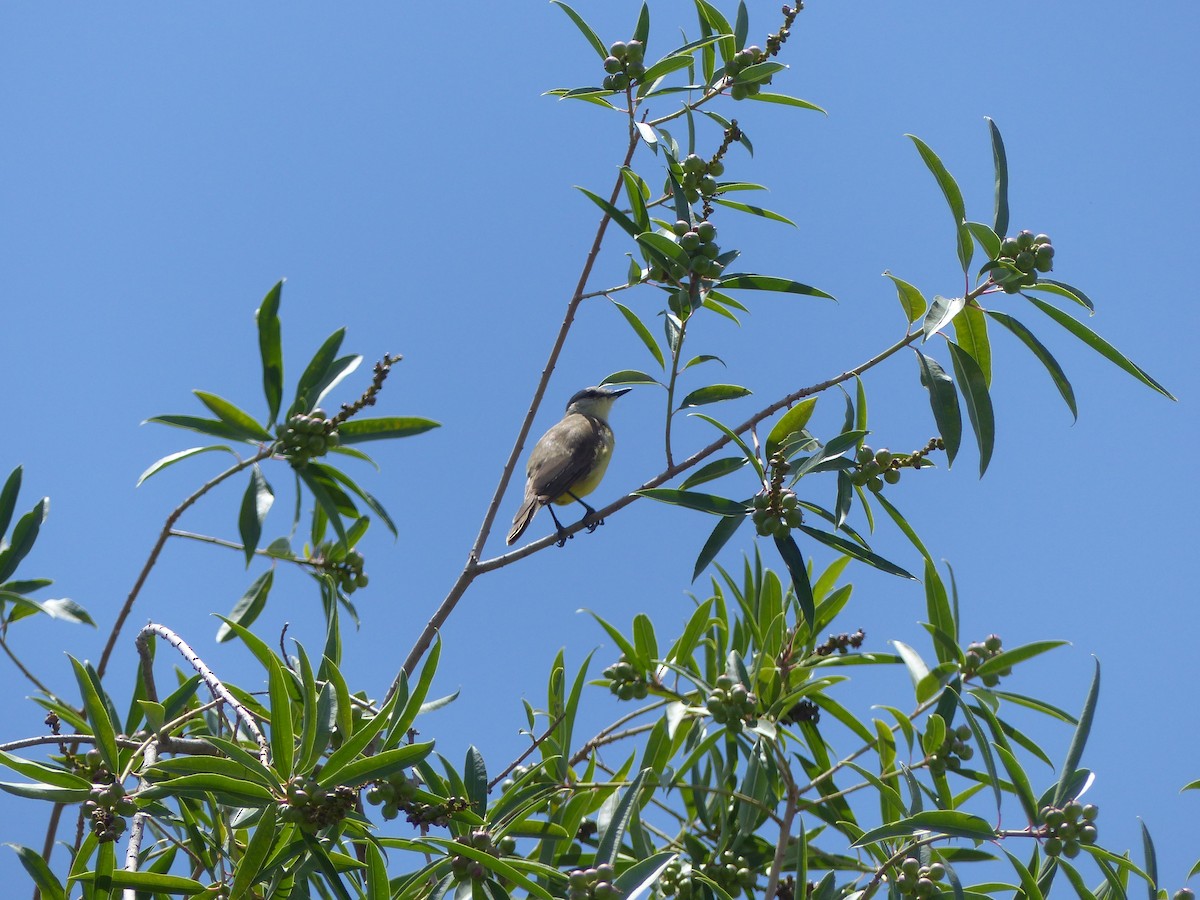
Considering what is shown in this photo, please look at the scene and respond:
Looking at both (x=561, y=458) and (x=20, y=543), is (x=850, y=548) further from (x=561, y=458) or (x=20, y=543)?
(x=561, y=458)

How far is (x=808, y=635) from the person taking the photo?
3.49 m

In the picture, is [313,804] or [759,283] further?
[759,283]

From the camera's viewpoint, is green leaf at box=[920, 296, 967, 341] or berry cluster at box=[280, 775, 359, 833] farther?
green leaf at box=[920, 296, 967, 341]

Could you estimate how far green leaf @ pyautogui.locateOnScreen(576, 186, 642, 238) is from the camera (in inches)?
119

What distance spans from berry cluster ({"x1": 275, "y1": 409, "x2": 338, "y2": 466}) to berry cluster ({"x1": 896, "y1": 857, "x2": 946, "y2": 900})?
6.71 feet

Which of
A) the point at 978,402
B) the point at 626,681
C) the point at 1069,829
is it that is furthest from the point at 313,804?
the point at 978,402

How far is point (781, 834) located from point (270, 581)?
2206 mm

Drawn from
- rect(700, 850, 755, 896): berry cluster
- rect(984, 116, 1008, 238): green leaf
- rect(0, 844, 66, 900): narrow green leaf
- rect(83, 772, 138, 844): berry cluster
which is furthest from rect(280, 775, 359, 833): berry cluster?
rect(984, 116, 1008, 238): green leaf

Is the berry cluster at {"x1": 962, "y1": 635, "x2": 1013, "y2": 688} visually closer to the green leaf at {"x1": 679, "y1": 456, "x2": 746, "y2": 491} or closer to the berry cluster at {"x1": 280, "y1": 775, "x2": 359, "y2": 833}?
the green leaf at {"x1": 679, "y1": 456, "x2": 746, "y2": 491}

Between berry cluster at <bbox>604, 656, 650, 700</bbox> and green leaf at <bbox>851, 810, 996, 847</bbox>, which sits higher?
berry cluster at <bbox>604, 656, 650, 700</bbox>

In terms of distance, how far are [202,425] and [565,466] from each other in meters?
2.68

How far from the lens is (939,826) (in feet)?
8.32

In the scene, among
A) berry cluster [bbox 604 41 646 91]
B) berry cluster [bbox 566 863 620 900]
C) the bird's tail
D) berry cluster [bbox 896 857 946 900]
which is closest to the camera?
berry cluster [bbox 566 863 620 900]

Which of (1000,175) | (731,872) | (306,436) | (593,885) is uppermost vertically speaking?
(1000,175)
